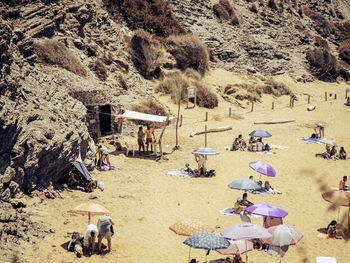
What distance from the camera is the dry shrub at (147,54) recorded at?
32312 millimetres

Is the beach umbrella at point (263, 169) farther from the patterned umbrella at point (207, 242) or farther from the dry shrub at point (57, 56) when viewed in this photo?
the dry shrub at point (57, 56)

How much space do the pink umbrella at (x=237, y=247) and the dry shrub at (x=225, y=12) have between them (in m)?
40.0

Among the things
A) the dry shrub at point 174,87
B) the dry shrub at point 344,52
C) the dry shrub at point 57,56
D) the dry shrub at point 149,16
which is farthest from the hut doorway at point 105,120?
the dry shrub at point 344,52

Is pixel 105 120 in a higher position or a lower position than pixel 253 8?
lower

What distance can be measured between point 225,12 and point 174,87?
65.9 feet

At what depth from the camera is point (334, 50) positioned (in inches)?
2099

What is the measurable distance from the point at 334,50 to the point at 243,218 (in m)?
48.7

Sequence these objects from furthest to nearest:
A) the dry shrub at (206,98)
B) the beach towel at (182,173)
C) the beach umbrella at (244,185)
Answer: the dry shrub at (206,98) → the beach towel at (182,173) → the beach umbrella at (244,185)

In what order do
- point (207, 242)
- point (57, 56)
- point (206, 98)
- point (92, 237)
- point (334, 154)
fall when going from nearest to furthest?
point (207, 242), point (92, 237), point (334, 154), point (57, 56), point (206, 98)

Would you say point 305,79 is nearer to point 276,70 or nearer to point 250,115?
point 276,70

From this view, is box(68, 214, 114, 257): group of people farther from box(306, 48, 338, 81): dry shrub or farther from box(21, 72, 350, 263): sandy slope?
box(306, 48, 338, 81): dry shrub

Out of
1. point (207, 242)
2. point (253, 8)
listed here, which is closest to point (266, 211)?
point (207, 242)

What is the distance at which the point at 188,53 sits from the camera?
36156 mm

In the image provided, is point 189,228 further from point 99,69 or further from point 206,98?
point 206,98
